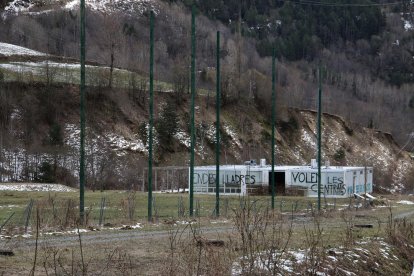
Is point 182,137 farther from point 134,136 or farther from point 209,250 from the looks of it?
point 209,250

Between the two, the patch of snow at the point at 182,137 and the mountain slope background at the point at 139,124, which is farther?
the patch of snow at the point at 182,137

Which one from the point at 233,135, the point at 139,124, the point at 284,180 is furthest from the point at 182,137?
the point at 284,180

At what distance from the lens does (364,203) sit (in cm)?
4909

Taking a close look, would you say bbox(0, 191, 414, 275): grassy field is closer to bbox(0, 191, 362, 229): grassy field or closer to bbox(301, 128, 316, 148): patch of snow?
bbox(0, 191, 362, 229): grassy field

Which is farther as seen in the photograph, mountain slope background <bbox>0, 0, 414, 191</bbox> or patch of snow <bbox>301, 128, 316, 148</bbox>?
patch of snow <bbox>301, 128, 316, 148</bbox>

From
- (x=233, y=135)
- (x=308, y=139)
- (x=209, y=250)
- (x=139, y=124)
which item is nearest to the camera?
(x=209, y=250)

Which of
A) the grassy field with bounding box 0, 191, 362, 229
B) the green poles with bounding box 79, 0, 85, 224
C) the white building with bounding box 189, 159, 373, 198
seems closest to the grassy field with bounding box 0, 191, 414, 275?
the grassy field with bounding box 0, 191, 362, 229

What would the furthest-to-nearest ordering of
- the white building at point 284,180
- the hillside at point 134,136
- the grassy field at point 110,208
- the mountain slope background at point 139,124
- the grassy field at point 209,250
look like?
1. the mountain slope background at point 139,124
2. the hillside at point 134,136
3. the white building at point 284,180
4. the grassy field at point 110,208
5. the grassy field at point 209,250

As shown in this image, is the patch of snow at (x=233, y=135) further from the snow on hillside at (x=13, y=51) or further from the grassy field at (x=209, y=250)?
the grassy field at (x=209, y=250)

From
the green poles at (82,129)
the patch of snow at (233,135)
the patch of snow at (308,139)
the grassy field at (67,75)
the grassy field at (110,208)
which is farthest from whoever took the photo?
the patch of snow at (308,139)

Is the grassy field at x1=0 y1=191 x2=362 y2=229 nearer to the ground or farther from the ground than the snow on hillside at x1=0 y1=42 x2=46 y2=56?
nearer to the ground

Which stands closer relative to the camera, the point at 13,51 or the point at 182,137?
the point at 182,137

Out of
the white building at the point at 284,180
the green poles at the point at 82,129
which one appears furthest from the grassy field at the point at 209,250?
the white building at the point at 284,180

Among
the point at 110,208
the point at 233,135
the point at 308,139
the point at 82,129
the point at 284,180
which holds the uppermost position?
the point at 308,139
